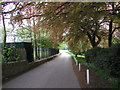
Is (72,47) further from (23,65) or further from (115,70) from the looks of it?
(115,70)

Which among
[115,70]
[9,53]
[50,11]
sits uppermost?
[50,11]

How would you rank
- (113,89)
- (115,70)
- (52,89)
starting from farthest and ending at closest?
1. (115,70)
2. (52,89)
3. (113,89)

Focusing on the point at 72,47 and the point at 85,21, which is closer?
the point at 85,21

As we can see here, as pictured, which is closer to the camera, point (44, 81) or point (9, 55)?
point (44, 81)

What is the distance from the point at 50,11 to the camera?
23.3ft

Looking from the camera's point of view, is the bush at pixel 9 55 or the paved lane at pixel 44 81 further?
the bush at pixel 9 55

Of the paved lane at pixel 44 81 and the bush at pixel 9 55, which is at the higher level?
the bush at pixel 9 55

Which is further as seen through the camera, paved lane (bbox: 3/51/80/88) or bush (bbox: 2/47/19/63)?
bush (bbox: 2/47/19/63)

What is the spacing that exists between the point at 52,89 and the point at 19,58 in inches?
201

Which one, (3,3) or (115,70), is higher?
(3,3)

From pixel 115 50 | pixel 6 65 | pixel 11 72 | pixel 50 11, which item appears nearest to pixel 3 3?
pixel 50 11

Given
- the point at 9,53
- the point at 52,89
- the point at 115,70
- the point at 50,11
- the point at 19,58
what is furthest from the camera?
the point at 19,58

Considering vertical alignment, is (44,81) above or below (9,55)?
below

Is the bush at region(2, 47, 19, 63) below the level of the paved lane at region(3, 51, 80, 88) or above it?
above
